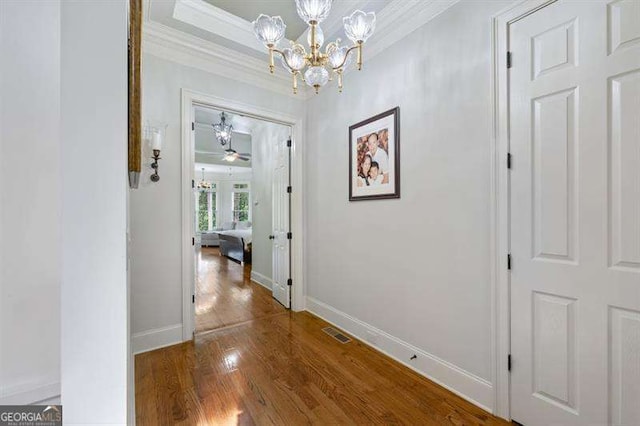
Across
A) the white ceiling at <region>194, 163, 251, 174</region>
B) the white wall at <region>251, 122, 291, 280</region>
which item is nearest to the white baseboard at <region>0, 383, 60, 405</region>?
the white wall at <region>251, 122, 291, 280</region>

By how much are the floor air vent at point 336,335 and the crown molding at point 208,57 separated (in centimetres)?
275

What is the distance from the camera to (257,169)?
4652mm

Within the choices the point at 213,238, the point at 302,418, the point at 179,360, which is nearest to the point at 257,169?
the point at 179,360

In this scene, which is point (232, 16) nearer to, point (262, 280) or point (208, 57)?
point (208, 57)

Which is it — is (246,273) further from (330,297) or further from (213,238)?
(213,238)

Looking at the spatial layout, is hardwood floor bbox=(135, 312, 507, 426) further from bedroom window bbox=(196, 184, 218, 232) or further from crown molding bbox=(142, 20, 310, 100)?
bedroom window bbox=(196, 184, 218, 232)

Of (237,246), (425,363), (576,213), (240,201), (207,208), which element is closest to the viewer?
A: (576,213)

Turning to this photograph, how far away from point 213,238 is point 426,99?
8.68 m

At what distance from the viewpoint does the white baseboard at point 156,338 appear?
7.75ft

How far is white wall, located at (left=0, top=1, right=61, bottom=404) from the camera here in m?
0.63

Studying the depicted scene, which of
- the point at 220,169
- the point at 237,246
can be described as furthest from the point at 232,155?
the point at 220,169

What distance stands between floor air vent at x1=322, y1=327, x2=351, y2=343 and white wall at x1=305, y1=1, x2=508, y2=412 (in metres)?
0.14

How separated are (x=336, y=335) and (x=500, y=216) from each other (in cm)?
188

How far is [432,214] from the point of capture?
6.54 ft
